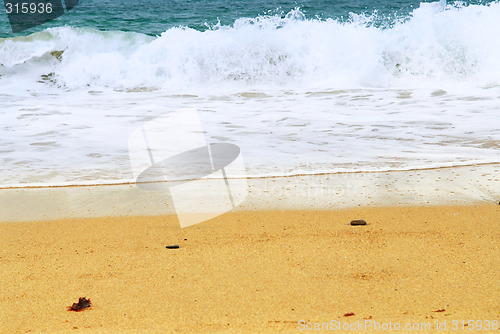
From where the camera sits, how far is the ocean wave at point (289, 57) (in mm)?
10680

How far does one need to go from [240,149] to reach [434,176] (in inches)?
77.0

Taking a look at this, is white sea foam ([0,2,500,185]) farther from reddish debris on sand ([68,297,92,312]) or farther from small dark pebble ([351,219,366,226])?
reddish debris on sand ([68,297,92,312])

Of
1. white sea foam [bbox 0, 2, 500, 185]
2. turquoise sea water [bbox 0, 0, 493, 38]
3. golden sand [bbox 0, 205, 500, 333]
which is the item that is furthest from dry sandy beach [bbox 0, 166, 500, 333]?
turquoise sea water [bbox 0, 0, 493, 38]

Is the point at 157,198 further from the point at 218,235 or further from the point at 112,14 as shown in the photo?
the point at 112,14

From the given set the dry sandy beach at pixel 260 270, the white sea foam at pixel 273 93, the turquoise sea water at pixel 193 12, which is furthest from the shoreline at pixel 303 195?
the turquoise sea water at pixel 193 12

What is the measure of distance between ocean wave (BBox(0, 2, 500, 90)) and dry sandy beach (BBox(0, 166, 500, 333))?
24.2 ft

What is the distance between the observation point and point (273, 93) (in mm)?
9492

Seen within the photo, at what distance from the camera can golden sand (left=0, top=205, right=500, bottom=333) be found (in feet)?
6.34

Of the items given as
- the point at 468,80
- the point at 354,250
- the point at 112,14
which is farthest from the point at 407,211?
the point at 112,14

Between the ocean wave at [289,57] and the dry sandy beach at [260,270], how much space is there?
291 inches

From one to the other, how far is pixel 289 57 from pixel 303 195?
28.0 ft

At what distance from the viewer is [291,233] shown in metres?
2.89

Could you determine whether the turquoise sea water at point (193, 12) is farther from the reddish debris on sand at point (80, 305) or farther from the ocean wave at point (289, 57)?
the reddish debris on sand at point (80, 305)

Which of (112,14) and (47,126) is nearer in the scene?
(47,126)
